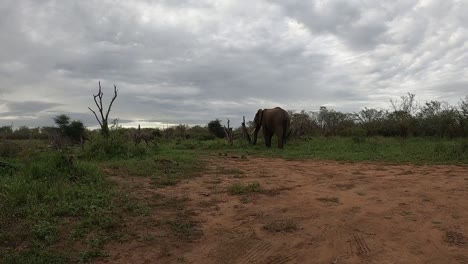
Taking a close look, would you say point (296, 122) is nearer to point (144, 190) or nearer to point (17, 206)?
point (144, 190)

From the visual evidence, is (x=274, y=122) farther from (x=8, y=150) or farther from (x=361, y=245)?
(x=361, y=245)

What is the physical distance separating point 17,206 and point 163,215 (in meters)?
1.94

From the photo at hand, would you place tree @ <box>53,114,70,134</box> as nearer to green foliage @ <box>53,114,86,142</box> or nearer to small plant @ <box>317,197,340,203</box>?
green foliage @ <box>53,114,86,142</box>

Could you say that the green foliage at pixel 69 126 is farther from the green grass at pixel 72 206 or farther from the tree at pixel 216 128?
the green grass at pixel 72 206

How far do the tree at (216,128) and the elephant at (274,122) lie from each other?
1359 centimetres

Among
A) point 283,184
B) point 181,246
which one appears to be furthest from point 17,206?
point 283,184

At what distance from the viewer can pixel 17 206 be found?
5.38 m

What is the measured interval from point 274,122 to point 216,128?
15355 mm

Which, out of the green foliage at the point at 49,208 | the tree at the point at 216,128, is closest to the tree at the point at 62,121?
the tree at the point at 216,128

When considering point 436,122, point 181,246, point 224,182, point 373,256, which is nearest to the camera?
point 373,256

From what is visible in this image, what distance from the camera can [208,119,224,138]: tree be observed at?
1235 inches

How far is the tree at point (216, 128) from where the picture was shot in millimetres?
31375

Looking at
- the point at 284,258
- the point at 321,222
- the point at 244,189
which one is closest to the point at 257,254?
the point at 284,258

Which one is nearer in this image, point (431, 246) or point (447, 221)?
point (431, 246)
